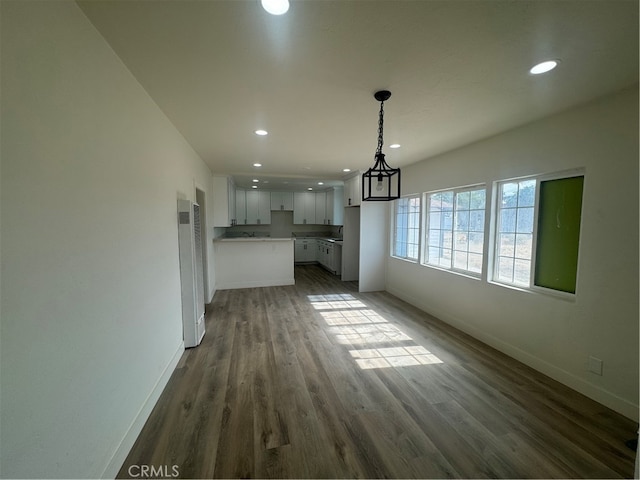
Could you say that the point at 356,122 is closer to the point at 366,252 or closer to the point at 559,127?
the point at 559,127

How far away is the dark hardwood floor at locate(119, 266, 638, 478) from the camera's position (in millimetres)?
1593

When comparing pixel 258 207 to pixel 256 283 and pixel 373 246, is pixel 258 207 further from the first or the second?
pixel 373 246

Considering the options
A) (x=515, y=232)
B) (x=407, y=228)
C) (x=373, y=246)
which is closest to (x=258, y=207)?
(x=373, y=246)

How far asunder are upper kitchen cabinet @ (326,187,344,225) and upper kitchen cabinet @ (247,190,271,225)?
1.87 metres

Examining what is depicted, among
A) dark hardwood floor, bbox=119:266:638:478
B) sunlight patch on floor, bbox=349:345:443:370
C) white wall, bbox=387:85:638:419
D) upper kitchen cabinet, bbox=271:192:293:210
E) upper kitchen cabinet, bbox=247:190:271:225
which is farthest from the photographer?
upper kitchen cabinet, bbox=271:192:293:210

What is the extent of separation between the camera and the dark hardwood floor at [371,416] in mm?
1593

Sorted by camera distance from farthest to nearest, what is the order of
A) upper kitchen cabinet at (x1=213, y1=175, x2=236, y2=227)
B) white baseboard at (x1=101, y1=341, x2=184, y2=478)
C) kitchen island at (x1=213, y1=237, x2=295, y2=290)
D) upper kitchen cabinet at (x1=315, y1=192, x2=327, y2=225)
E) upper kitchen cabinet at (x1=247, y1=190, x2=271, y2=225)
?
1. upper kitchen cabinet at (x1=315, y1=192, x2=327, y2=225)
2. upper kitchen cabinet at (x1=247, y1=190, x2=271, y2=225)
3. kitchen island at (x1=213, y1=237, x2=295, y2=290)
4. upper kitchen cabinet at (x1=213, y1=175, x2=236, y2=227)
5. white baseboard at (x1=101, y1=341, x2=184, y2=478)

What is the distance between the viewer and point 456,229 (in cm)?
376

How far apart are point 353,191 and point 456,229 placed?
240 cm

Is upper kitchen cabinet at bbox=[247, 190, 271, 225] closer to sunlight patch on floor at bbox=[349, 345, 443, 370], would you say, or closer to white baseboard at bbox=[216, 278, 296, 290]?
white baseboard at bbox=[216, 278, 296, 290]

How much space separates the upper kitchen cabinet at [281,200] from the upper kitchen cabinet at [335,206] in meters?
1.21

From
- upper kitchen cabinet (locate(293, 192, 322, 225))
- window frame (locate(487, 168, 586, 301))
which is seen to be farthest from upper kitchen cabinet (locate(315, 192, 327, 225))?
window frame (locate(487, 168, 586, 301))

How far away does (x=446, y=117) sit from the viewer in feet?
8.11

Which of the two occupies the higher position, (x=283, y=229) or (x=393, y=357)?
(x=283, y=229)
